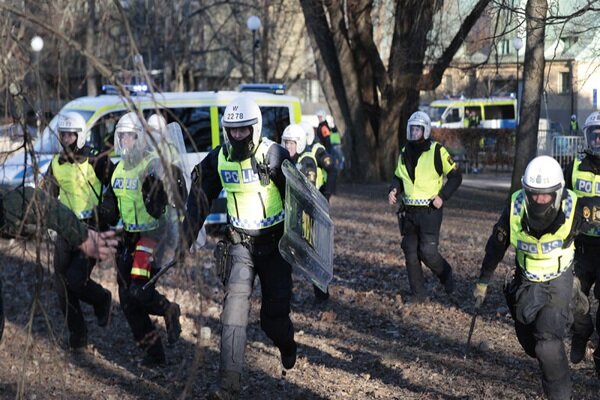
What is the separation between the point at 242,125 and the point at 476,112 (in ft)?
122

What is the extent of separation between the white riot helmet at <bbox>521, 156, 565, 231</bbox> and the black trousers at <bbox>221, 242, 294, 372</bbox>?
67.5 inches

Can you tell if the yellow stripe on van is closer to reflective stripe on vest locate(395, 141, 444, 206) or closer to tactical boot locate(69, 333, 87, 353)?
reflective stripe on vest locate(395, 141, 444, 206)

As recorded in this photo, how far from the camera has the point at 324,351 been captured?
27.2ft

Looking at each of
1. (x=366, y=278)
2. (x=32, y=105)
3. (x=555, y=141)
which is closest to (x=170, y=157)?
(x=32, y=105)

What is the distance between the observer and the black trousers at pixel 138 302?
24.8 feet

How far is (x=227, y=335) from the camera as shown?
6.34m

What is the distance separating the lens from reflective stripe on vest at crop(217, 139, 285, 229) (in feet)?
21.7

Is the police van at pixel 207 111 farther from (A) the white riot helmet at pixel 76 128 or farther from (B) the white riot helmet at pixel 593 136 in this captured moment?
(B) the white riot helmet at pixel 593 136

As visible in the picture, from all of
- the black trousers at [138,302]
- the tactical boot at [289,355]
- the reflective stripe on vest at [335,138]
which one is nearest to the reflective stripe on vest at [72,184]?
the tactical boot at [289,355]

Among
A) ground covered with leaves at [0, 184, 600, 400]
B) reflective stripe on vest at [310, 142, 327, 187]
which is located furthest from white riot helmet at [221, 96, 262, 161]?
reflective stripe on vest at [310, 142, 327, 187]

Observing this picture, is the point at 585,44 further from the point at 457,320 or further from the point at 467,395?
the point at 467,395

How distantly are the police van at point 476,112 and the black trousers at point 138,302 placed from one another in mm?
31640

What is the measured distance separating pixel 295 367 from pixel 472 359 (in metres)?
1.38

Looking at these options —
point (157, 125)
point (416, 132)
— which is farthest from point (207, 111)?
point (157, 125)
